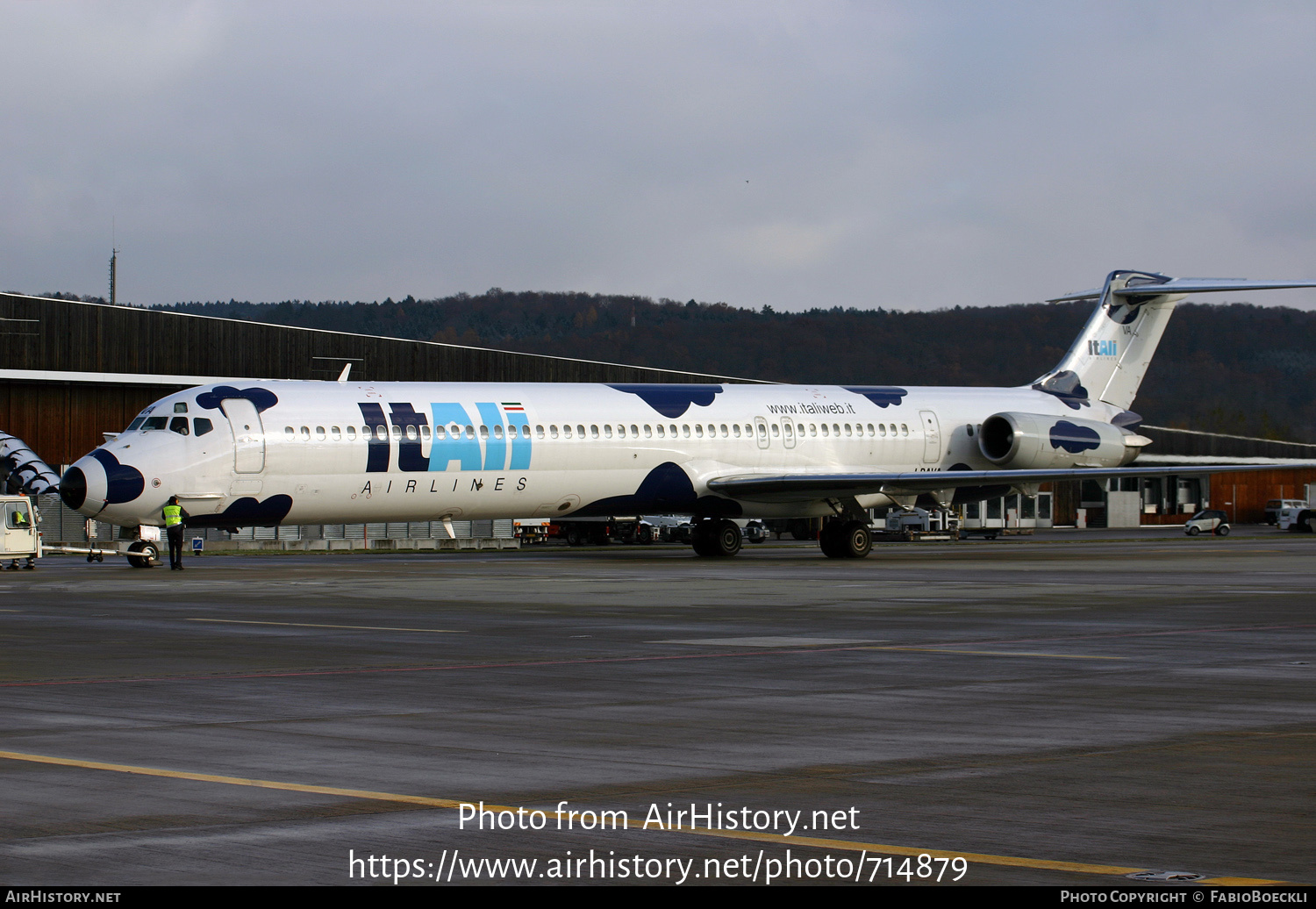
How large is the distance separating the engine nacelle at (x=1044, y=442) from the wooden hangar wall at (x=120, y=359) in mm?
25724

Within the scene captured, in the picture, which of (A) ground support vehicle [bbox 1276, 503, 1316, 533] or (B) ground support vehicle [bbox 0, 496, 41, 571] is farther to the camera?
(A) ground support vehicle [bbox 1276, 503, 1316, 533]

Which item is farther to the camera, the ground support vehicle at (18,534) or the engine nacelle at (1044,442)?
the engine nacelle at (1044,442)

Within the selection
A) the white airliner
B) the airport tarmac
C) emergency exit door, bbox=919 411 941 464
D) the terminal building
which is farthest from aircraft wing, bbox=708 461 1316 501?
the airport tarmac

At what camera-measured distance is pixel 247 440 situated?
99.4ft

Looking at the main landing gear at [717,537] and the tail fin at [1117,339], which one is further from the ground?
the tail fin at [1117,339]

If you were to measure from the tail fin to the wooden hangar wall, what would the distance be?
25.7 metres

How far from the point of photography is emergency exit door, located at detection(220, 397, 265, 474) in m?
30.2

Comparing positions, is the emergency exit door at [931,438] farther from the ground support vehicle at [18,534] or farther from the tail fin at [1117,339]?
the ground support vehicle at [18,534]

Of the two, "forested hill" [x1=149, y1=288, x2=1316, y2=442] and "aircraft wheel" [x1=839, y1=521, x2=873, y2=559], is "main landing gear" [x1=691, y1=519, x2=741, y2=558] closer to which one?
"aircraft wheel" [x1=839, y1=521, x2=873, y2=559]

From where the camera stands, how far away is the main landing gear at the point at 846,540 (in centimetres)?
3772

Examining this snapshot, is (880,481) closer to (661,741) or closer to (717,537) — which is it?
(717,537)

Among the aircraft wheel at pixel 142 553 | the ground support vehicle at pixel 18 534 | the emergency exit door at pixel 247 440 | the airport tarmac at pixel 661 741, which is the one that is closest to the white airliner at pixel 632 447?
the emergency exit door at pixel 247 440

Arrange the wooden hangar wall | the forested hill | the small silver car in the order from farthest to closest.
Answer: the forested hill → the small silver car → the wooden hangar wall

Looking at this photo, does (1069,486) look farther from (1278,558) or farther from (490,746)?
(490,746)
